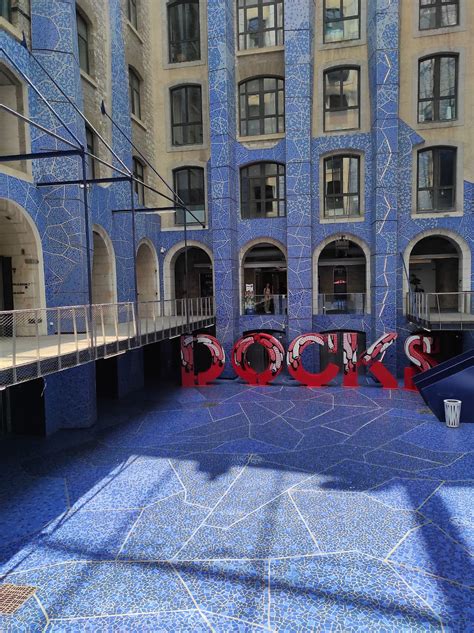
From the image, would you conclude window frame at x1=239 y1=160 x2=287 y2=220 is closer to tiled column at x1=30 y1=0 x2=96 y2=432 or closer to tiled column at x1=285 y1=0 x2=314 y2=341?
tiled column at x1=285 y1=0 x2=314 y2=341

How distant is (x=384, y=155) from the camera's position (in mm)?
18500

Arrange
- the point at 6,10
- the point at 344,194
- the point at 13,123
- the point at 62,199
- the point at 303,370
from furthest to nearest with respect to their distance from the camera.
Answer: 1. the point at 344,194
2. the point at 303,370
3. the point at 62,199
4. the point at 13,123
5. the point at 6,10

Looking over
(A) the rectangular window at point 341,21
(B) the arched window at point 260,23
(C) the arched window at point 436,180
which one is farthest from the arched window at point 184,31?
(C) the arched window at point 436,180

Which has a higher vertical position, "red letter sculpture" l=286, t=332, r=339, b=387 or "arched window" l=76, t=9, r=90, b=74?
"arched window" l=76, t=9, r=90, b=74

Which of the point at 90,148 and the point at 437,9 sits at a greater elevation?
the point at 437,9

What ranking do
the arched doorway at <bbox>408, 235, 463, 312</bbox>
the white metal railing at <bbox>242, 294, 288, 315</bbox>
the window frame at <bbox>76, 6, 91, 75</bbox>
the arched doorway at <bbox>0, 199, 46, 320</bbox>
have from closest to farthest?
the arched doorway at <bbox>0, 199, 46, 320</bbox> < the window frame at <bbox>76, 6, 91, 75</bbox> < the white metal railing at <bbox>242, 294, 288, 315</bbox> < the arched doorway at <bbox>408, 235, 463, 312</bbox>

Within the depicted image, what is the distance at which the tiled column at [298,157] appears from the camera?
18641mm

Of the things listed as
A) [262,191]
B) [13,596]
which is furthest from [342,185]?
[13,596]

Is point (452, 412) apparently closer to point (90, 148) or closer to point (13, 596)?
point (13, 596)

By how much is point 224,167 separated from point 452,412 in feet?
43.6

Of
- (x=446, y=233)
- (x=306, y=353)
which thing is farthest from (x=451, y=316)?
(x=306, y=353)

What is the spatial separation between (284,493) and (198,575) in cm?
286

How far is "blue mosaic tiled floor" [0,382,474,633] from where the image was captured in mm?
5844

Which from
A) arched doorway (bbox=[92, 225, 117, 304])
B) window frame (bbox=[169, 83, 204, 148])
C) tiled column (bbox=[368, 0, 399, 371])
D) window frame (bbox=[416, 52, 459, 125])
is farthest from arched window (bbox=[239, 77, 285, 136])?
arched doorway (bbox=[92, 225, 117, 304])
